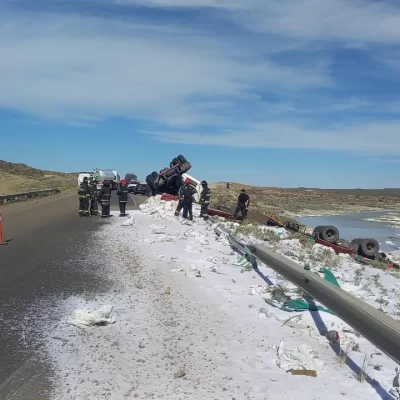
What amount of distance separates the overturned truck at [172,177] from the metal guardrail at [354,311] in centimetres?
2137

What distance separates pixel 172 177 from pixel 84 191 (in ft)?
30.8

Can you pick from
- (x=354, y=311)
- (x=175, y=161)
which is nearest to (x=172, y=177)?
(x=175, y=161)

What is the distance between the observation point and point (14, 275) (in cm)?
801

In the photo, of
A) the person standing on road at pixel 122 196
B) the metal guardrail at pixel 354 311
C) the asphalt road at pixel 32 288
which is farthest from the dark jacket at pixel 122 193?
the metal guardrail at pixel 354 311

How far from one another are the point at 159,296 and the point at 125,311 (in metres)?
0.79

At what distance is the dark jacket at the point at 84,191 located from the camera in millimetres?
19094

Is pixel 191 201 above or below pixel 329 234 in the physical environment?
above

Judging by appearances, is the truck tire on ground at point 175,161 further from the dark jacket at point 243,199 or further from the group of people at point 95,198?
the group of people at point 95,198

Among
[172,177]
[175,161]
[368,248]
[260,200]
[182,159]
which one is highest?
[182,159]

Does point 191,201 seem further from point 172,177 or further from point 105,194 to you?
point 172,177

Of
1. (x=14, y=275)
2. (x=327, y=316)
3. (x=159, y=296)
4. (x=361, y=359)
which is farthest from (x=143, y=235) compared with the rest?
(x=361, y=359)

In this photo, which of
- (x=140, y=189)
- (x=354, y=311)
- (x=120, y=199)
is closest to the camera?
(x=354, y=311)

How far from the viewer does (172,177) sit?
2794 centimetres

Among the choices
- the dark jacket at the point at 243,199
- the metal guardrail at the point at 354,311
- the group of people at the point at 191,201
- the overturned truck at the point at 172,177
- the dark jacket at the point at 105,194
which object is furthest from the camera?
the overturned truck at the point at 172,177
